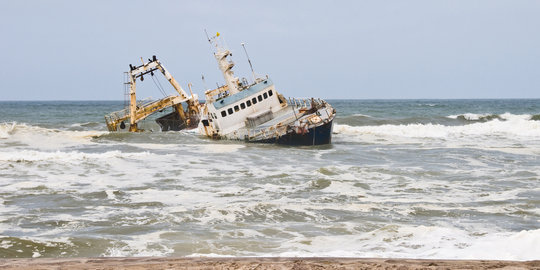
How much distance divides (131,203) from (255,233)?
400 centimetres

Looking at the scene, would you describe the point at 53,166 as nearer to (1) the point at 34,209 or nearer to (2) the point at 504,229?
(1) the point at 34,209

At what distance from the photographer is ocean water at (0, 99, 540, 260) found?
27.9 ft

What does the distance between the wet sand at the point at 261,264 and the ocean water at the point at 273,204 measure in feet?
7.81

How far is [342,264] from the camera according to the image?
474 cm

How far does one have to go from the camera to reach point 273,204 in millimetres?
11859

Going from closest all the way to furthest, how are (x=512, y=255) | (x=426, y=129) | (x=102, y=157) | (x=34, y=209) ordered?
(x=512, y=255), (x=34, y=209), (x=102, y=157), (x=426, y=129)

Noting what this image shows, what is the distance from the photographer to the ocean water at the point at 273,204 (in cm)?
849

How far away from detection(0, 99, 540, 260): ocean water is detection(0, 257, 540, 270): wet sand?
2.38 meters

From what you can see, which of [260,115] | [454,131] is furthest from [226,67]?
[454,131]

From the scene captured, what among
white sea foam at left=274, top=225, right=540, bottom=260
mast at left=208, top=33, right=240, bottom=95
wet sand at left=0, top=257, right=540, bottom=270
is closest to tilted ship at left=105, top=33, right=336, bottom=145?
mast at left=208, top=33, right=240, bottom=95

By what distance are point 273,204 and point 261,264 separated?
7.10m

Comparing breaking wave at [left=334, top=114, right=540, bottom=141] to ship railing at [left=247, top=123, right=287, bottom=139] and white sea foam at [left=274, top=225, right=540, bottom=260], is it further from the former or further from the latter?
white sea foam at [left=274, top=225, right=540, bottom=260]

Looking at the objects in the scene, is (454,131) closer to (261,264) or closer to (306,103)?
(306,103)

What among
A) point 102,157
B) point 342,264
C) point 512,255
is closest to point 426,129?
point 102,157
